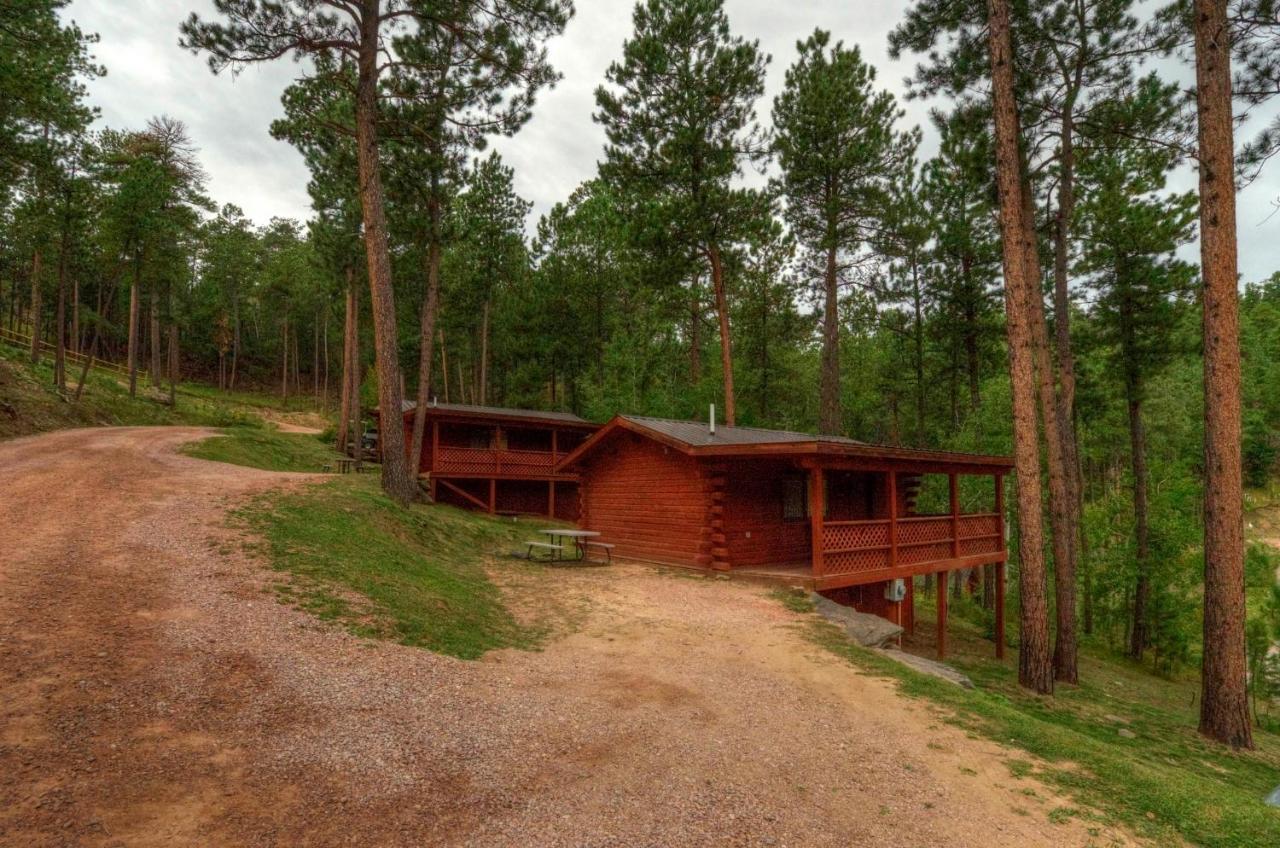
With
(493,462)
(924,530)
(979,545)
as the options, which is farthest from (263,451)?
(979,545)

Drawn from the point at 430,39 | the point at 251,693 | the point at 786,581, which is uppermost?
the point at 430,39

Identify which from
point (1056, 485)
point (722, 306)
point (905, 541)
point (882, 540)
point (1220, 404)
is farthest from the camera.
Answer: point (722, 306)

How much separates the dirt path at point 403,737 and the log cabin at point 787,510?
198 inches

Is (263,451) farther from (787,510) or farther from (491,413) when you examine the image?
(787,510)

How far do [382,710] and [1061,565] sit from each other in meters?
13.6

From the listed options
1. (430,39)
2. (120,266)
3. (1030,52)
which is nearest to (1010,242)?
(1030,52)

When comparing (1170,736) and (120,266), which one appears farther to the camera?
(120,266)

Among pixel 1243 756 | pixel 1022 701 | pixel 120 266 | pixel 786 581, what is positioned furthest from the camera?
pixel 120 266

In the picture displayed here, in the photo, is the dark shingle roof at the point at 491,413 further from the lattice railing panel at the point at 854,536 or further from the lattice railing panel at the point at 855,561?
the lattice railing panel at the point at 855,561

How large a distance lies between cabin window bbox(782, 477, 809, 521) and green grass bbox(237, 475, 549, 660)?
258 inches

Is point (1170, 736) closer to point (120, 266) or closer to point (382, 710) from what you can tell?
point (382, 710)

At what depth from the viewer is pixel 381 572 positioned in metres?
9.12

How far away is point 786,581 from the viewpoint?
1216 centimetres

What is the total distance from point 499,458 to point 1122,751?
68.2ft
